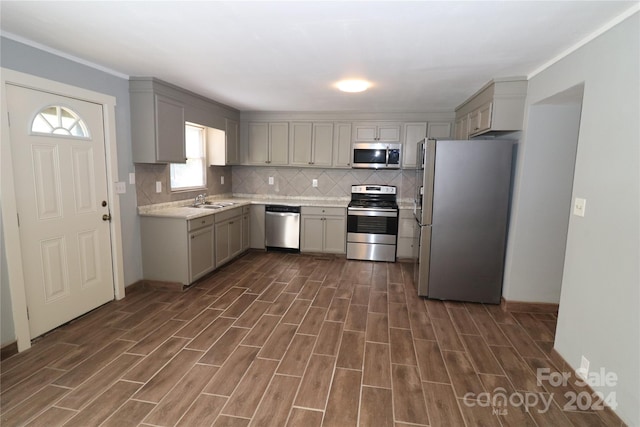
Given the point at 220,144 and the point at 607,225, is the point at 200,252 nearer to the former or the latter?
the point at 220,144

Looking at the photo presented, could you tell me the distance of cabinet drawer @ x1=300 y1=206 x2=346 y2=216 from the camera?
5160 millimetres

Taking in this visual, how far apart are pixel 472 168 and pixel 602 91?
4.44 ft

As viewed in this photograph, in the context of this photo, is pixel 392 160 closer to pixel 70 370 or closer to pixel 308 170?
pixel 308 170

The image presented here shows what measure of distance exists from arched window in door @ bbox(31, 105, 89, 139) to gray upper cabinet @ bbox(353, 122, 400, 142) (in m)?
3.62

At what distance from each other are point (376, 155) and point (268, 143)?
1.84 meters

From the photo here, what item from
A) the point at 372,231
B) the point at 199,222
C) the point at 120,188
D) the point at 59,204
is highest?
the point at 120,188

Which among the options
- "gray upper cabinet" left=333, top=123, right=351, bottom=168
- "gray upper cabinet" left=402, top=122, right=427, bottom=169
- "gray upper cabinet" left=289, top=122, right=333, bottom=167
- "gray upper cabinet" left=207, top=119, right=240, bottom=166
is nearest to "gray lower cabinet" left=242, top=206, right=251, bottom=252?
"gray upper cabinet" left=207, top=119, right=240, bottom=166

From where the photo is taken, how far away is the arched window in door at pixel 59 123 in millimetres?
2613

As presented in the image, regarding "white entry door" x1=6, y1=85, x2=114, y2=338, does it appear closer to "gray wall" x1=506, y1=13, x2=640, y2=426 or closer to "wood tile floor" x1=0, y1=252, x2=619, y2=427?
"wood tile floor" x1=0, y1=252, x2=619, y2=427

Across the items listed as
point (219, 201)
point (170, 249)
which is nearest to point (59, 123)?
point (170, 249)

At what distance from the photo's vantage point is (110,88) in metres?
3.25

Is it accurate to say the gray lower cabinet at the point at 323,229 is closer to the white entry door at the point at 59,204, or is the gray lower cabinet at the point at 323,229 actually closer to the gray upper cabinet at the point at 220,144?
the gray upper cabinet at the point at 220,144

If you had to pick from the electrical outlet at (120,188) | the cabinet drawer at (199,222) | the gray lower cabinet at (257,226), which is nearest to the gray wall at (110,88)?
the electrical outlet at (120,188)

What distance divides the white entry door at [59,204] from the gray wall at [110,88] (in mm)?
176
